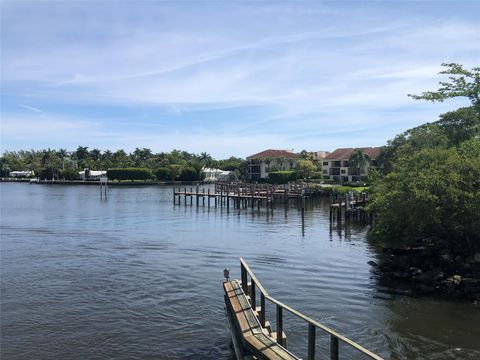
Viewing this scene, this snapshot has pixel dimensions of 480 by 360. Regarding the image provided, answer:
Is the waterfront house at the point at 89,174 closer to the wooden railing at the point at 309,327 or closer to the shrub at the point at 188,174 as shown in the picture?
the shrub at the point at 188,174

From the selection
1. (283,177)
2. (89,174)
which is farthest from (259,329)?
(89,174)

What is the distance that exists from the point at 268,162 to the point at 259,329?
391 feet

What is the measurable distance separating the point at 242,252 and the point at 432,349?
1650 centimetres

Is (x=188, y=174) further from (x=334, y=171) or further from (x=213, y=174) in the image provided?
(x=334, y=171)

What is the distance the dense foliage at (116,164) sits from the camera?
146875 mm

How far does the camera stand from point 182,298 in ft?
Answer: 61.2

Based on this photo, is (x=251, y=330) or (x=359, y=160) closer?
(x=251, y=330)

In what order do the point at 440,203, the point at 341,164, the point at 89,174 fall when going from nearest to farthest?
the point at 440,203, the point at 341,164, the point at 89,174

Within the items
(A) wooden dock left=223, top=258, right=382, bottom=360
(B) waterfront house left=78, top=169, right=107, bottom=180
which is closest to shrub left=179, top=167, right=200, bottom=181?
(B) waterfront house left=78, top=169, right=107, bottom=180

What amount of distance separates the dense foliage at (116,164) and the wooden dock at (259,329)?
401 feet

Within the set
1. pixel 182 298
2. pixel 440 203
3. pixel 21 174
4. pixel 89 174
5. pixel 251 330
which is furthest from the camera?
pixel 21 174

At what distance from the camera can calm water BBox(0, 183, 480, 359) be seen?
13953mm

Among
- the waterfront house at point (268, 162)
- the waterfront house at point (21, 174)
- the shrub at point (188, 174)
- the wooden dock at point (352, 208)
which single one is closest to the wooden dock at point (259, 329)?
the wooden dock at point (352, 208)

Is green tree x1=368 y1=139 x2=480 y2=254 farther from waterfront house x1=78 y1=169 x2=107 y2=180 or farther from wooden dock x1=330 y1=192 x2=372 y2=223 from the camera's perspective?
waterfront house x1=78 y1=169 x2=107 y2=180
